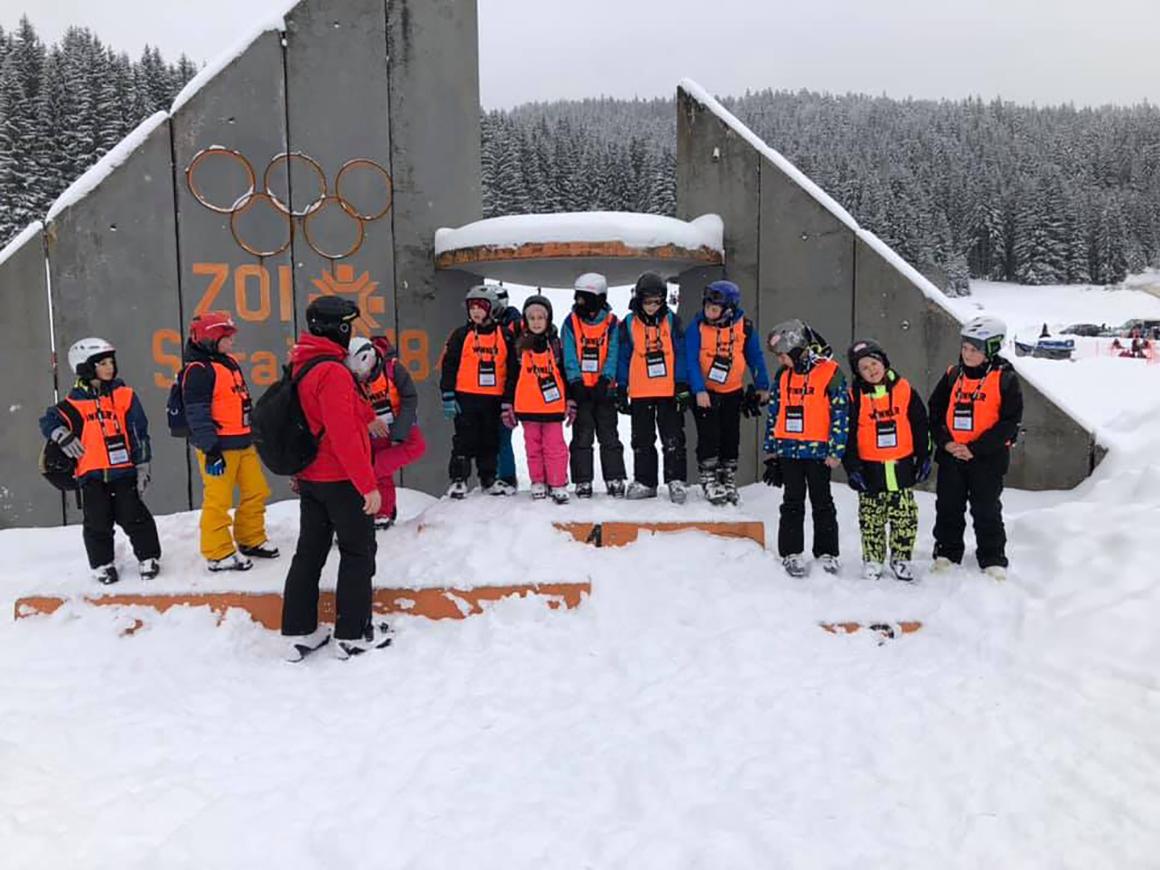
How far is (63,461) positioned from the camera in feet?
15.7

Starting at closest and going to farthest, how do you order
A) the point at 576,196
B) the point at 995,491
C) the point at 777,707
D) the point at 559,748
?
the point at 559,748 < the point at 777,707 < the point at 995,491 < the point at 576,196

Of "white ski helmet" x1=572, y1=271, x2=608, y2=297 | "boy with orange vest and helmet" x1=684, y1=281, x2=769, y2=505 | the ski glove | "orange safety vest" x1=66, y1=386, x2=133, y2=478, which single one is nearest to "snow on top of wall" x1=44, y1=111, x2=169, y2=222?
"orange safety vest" x1=66, y1=386, x2=133, y2=478

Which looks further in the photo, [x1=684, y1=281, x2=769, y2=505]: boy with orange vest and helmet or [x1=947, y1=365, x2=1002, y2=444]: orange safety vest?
[x1=684, y1=281, x2=769, y2=505]: boy with orange vest and helmet

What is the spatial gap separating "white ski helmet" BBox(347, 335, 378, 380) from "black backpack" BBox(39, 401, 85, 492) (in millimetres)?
1652

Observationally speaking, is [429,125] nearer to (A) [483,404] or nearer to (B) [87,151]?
(A) [483,404]

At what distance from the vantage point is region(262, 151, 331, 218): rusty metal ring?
6.77 metres

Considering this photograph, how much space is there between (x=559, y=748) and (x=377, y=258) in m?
4.89

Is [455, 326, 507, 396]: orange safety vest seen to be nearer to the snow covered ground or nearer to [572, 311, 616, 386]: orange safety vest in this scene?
[572, 311, 616, 386]: orange safety vest

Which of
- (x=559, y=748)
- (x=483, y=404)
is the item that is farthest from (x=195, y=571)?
(x=559, y=748)

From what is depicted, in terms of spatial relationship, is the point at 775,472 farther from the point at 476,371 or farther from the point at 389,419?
the point at 389,419

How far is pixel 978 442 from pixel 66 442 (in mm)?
5265

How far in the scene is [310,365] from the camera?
13.5 ft

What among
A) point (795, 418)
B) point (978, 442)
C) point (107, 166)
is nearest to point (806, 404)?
point (795, 418)

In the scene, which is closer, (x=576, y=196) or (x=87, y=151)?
(x=87, y=151)
